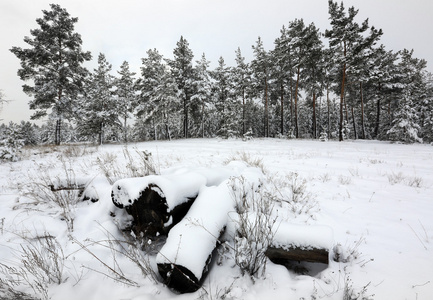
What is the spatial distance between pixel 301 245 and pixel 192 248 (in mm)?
1053

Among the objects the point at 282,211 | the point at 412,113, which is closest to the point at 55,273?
the point at 282,211

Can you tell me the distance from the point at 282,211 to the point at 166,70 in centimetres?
2389

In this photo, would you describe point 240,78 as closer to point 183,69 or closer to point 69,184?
point 183,69

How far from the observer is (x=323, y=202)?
3010 millimetres

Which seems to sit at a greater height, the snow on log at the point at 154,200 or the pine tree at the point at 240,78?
the pine tree at the point at 240,78

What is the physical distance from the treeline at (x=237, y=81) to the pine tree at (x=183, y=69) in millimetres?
129

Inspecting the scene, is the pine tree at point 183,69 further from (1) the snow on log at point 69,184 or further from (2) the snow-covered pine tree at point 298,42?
(1) the snow on log at point 69,184

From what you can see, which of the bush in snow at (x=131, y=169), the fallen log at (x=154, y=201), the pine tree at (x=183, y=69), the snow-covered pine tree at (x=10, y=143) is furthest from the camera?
the pine tree at (x=183, y=69)

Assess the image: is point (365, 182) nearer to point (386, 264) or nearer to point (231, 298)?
point (386, 264)

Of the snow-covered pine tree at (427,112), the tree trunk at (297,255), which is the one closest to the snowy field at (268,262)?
the tree trunk at (297,255)

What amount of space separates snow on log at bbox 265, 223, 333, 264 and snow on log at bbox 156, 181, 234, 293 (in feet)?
1.93

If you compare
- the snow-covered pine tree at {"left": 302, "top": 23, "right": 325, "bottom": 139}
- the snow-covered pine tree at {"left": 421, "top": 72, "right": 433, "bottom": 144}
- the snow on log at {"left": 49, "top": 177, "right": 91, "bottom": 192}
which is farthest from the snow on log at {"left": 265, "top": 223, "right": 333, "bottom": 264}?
the snow-covered pine tree at {"left": 421, "top": 72, "right": 433, "bottom": 144}

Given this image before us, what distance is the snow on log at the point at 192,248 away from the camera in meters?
1.51

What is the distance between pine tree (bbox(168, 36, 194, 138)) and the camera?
25016mm
